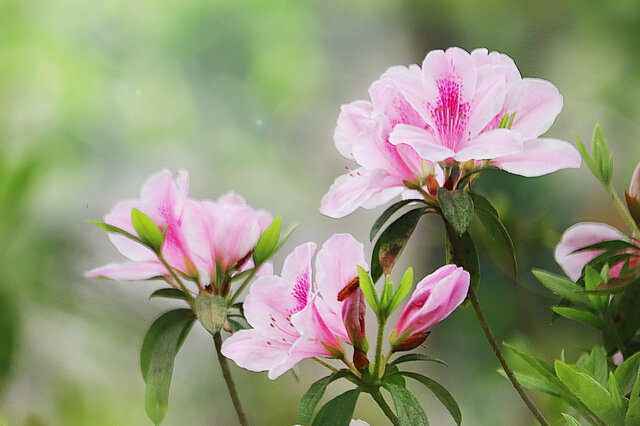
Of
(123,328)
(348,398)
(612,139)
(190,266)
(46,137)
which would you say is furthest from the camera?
(46,137)

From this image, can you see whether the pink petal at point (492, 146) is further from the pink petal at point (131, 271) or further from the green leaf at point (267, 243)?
the pink petal at point (131, 271)

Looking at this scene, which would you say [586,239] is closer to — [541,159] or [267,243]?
[541,159]

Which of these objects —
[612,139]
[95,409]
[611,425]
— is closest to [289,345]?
[611,425]

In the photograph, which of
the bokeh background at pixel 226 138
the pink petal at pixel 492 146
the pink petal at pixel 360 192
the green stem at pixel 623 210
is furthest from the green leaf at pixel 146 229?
the bokeh background at pixel 226 138

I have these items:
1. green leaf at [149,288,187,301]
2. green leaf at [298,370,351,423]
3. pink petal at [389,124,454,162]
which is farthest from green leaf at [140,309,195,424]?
pink petal at [389,124,454,162]

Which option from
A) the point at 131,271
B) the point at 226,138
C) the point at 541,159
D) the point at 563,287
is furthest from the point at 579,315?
the point at 226,138

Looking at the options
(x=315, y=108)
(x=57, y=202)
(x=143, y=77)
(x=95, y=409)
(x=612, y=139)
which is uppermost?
(x=143, y=77)

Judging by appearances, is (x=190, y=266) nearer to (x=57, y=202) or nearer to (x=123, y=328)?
(x=123, y=328)

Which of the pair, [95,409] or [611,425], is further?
[95,409]
